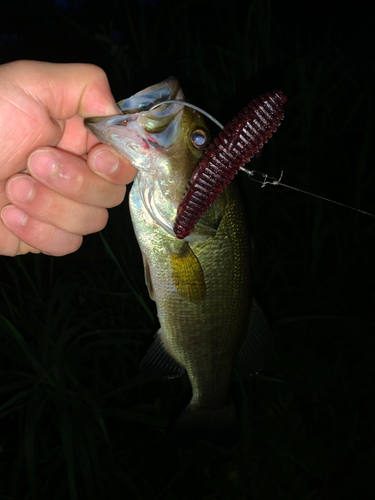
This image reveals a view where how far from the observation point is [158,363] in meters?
1.62

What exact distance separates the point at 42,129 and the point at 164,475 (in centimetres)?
231

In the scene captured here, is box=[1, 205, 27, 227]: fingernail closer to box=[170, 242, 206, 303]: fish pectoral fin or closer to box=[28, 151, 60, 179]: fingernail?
box=[28, 151, 60, 179]: fingernail

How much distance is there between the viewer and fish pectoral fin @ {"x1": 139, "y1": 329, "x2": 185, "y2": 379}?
159 centimetres

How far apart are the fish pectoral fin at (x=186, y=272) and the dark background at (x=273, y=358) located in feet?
2.73

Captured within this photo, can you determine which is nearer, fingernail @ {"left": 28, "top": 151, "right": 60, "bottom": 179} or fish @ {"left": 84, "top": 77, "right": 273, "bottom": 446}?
fish @ {"left": 84, "top": 77, "right": 273, "bottom": 446}

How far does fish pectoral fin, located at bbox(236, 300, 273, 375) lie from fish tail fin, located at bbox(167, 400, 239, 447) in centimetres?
27

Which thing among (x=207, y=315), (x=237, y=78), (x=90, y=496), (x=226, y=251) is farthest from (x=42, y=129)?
(x=90, y=496)

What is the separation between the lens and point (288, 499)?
2.27 metres

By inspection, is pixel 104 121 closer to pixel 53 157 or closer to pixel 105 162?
pixel 105 162

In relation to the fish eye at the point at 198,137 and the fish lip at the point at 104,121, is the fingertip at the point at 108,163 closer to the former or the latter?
the fish lip at the point at 104,121

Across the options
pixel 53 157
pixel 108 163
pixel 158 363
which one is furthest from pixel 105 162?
pixel 158 363

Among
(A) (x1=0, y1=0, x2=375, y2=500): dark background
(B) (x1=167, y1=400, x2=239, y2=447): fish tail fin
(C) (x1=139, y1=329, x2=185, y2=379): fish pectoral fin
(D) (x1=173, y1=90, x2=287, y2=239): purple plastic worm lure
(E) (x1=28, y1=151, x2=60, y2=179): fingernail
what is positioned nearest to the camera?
(D) (x1=173, y1=90, x2=287, y2=239): purple plastic worm lure

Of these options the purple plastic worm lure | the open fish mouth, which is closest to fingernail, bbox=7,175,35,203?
the open fish mouth

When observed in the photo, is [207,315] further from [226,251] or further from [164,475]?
[164,475]
